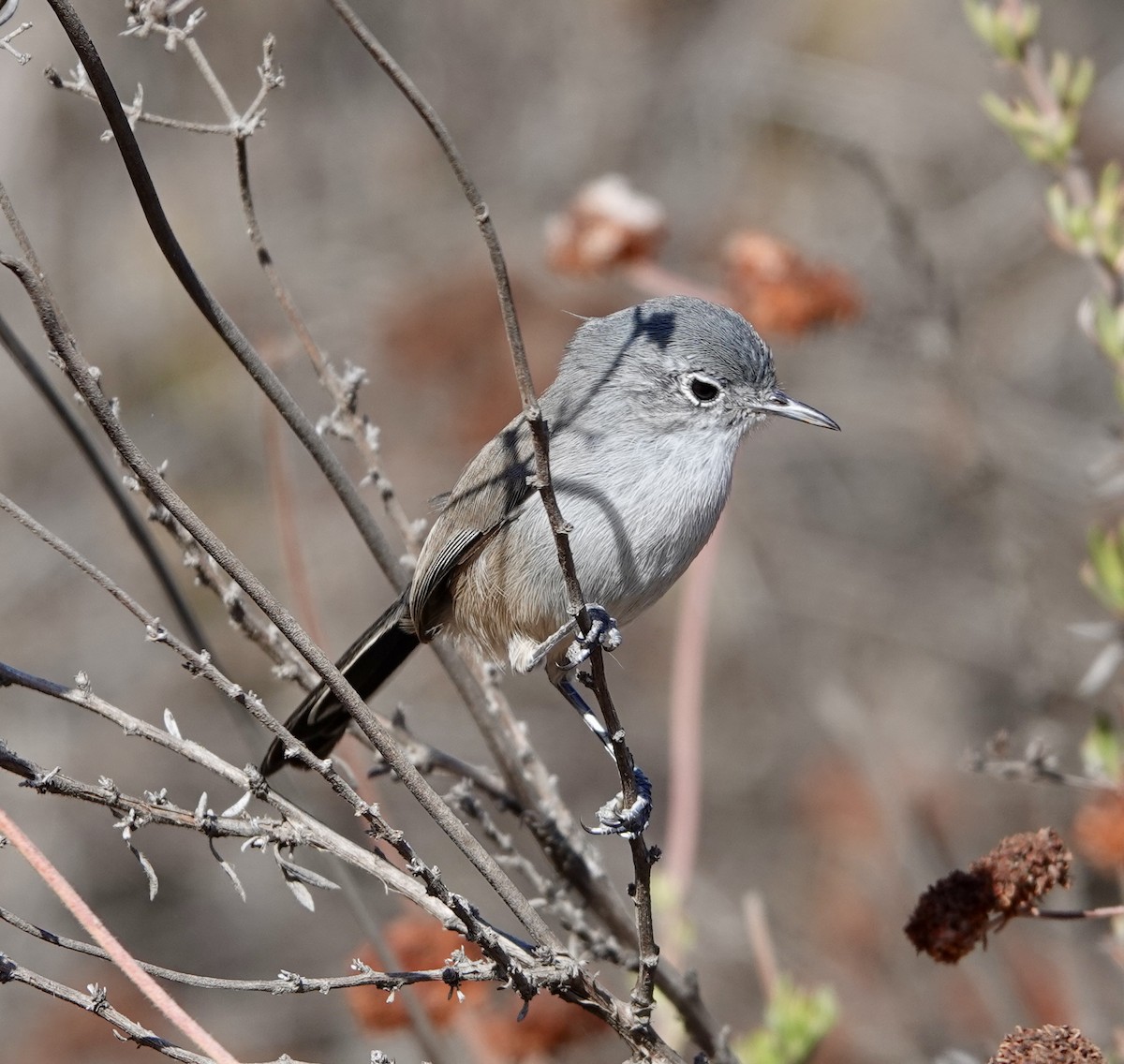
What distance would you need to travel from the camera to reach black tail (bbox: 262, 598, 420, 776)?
294 cm

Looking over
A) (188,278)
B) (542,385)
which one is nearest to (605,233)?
(188,278)

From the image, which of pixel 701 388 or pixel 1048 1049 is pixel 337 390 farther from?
pixel 1048 1049

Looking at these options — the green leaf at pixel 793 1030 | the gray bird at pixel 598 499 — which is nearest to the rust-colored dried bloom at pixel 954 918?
the green leaf at pixel 793 1030

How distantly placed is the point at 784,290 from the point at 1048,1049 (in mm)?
2299

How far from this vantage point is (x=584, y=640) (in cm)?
246

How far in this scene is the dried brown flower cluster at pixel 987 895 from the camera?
2006 mm

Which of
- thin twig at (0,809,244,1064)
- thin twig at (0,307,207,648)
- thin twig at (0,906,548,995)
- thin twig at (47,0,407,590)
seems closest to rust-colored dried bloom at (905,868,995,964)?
thin twig at (0,906,548,995)

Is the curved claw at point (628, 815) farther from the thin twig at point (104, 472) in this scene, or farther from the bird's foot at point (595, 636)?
the thin twig at point (104, 472)

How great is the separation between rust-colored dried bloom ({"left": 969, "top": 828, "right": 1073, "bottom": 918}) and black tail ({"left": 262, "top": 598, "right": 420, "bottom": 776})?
4.74ft

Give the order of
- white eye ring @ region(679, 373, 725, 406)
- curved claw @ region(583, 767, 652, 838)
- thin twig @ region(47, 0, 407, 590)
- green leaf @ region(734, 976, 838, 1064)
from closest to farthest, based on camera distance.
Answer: thin twig @ region(47, 0, 407, 590) → curved claw @ region(583, 767, 652, 838) → green leaf @ region(734, 976, 838, 1064) → white eye ring @ region(679, 373, 725, 406)

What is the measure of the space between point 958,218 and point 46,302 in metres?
6.29

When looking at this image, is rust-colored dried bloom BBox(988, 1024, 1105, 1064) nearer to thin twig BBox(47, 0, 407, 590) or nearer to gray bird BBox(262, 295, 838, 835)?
gray bird BBox(262, 295, 838, 835)

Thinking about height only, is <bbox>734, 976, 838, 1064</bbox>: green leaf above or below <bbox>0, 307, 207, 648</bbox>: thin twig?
above

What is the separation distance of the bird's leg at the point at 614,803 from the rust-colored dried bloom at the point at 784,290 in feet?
3.65
